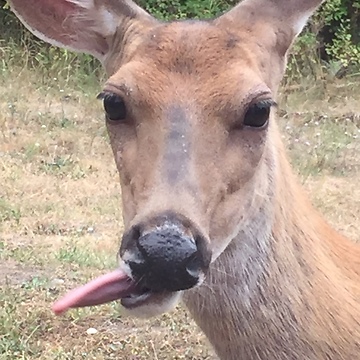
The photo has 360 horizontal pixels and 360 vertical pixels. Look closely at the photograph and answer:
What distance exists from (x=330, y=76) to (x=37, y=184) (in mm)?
5749

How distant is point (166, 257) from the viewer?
271cm

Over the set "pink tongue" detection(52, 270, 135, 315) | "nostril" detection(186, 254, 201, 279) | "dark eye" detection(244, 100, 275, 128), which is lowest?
"pink tongue" detection(52, 270, 135, 315)

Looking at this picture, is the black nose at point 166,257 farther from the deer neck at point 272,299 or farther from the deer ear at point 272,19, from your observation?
the deer ear at point 272,19

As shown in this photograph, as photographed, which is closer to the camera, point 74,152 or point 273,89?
point 273,89

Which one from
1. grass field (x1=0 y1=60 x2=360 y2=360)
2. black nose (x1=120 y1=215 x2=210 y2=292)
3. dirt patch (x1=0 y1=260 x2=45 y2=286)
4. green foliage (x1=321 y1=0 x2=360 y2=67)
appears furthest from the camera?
green foliage (x1=321 y1=0 x2=360 y2=67)

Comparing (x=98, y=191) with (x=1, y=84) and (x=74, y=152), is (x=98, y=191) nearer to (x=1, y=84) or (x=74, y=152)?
(x=74, y=152)

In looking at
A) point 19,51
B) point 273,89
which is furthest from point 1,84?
point 273,89

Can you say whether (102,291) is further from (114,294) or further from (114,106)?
(114,106)

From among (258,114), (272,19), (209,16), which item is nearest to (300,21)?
(272,19)

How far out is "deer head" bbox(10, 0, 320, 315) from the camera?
2.81m

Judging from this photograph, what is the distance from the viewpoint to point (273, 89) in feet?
11.5

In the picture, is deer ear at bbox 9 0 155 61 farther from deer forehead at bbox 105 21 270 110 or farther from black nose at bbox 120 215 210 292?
black nose at bbox 120 215 210 292

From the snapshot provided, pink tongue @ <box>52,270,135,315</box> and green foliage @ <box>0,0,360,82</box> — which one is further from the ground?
pink tongue @ <box>52,270,135,315</box>

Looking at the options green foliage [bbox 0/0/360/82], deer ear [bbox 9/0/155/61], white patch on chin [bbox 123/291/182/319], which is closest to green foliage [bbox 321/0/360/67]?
green foliage [bbox 0/0/360/82]
